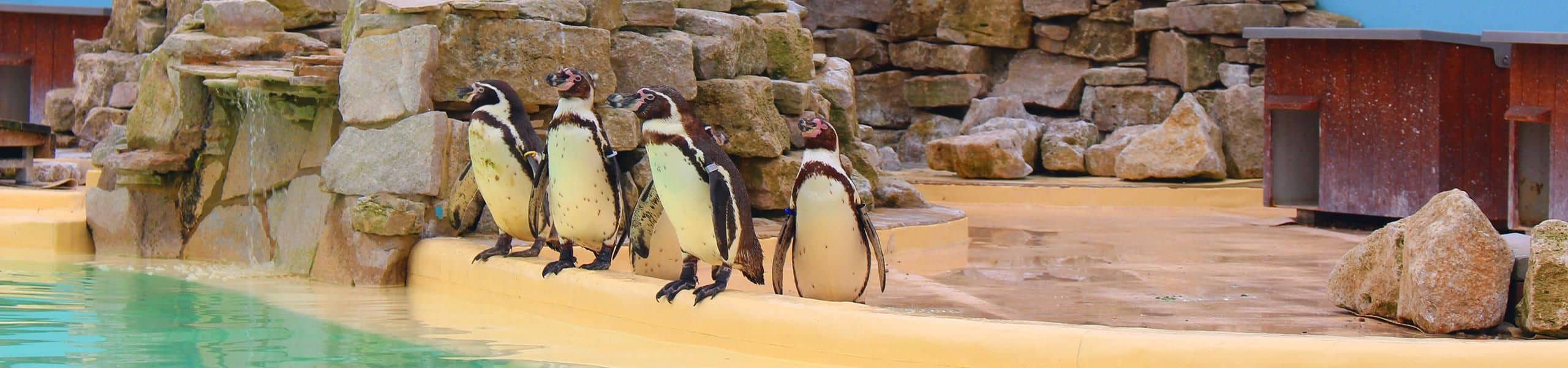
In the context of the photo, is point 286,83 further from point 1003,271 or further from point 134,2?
point 134,2

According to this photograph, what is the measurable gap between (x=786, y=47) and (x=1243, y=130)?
5.26 meters

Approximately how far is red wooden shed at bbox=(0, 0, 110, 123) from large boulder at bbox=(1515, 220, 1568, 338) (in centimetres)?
1349

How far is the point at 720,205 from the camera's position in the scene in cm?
491

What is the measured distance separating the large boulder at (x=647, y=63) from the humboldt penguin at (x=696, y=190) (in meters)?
2.22

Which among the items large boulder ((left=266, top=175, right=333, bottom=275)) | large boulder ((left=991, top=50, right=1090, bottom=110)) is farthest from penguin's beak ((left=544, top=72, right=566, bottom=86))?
large boulder ((left=991, top=50, right=1090, bottom=110))

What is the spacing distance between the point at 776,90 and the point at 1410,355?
15.1 feet

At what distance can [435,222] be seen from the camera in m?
6.76

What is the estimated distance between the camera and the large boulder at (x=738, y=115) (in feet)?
25.1

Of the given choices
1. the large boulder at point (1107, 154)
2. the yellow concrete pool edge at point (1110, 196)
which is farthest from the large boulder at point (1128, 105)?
the yellow concrete pool edge at point (1110, 196)

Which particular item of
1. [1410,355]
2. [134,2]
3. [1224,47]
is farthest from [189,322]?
[1224,47]

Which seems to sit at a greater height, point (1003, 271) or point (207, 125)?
point (207, 125)

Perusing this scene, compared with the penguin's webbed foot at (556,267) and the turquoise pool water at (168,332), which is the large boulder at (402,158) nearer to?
the turquoise pool water at (168,332)

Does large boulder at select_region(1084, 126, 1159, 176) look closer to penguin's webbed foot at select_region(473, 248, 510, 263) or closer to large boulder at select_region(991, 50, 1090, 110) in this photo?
large boulder at select_region(991, 50, 1090, 110)

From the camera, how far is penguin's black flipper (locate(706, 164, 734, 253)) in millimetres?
4902
